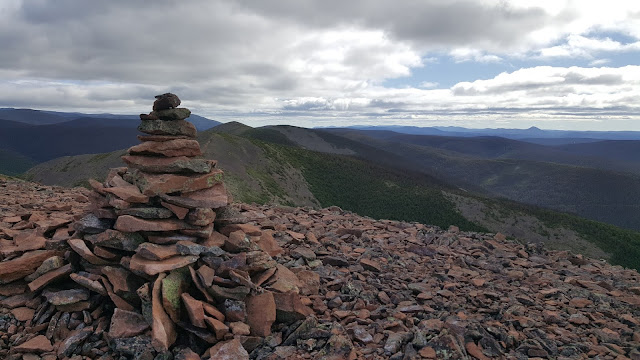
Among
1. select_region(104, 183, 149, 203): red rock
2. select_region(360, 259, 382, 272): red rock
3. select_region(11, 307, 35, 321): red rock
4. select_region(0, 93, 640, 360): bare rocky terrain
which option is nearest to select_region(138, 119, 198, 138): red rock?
select_region(0, 93, 640, 360): bare rocky terrain

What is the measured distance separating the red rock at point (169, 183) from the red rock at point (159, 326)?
337 cm

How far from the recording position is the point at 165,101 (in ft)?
49.0

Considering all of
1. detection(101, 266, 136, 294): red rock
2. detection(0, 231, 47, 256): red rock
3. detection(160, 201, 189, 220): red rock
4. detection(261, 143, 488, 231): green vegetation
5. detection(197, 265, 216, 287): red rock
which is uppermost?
detection(160, 201, 189, 220): red rock

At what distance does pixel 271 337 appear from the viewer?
10.9m

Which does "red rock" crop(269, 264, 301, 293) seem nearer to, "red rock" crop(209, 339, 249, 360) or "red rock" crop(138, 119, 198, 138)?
"red rock" crop(209, 339, 249, 360)

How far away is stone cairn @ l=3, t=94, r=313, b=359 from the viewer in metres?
10.4

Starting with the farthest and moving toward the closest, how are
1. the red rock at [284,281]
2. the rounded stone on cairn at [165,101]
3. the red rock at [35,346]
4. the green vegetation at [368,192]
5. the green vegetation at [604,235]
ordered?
the green vegetation at [368,192] < the green vegetation at [604,235] < the rounded stone on cairn at [165,101] < the red rock at [284,281] < the red rock at [35,346]

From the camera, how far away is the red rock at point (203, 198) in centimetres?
1288

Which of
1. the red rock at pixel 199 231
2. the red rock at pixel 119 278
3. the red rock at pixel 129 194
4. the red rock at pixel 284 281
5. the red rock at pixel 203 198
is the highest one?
the red rock at pixel 129 194

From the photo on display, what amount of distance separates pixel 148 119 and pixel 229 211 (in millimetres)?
4922

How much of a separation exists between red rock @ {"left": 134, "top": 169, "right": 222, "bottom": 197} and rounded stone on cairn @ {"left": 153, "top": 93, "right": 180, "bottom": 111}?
2.87m

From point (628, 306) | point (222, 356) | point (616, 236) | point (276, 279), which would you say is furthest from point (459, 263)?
point (616, 236)

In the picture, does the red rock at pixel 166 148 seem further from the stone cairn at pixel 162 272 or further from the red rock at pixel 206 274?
the red rock at pixel 206 274

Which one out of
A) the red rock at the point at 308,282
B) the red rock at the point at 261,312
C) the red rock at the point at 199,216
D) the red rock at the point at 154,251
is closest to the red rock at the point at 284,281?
the red rock at the point at 308,282
